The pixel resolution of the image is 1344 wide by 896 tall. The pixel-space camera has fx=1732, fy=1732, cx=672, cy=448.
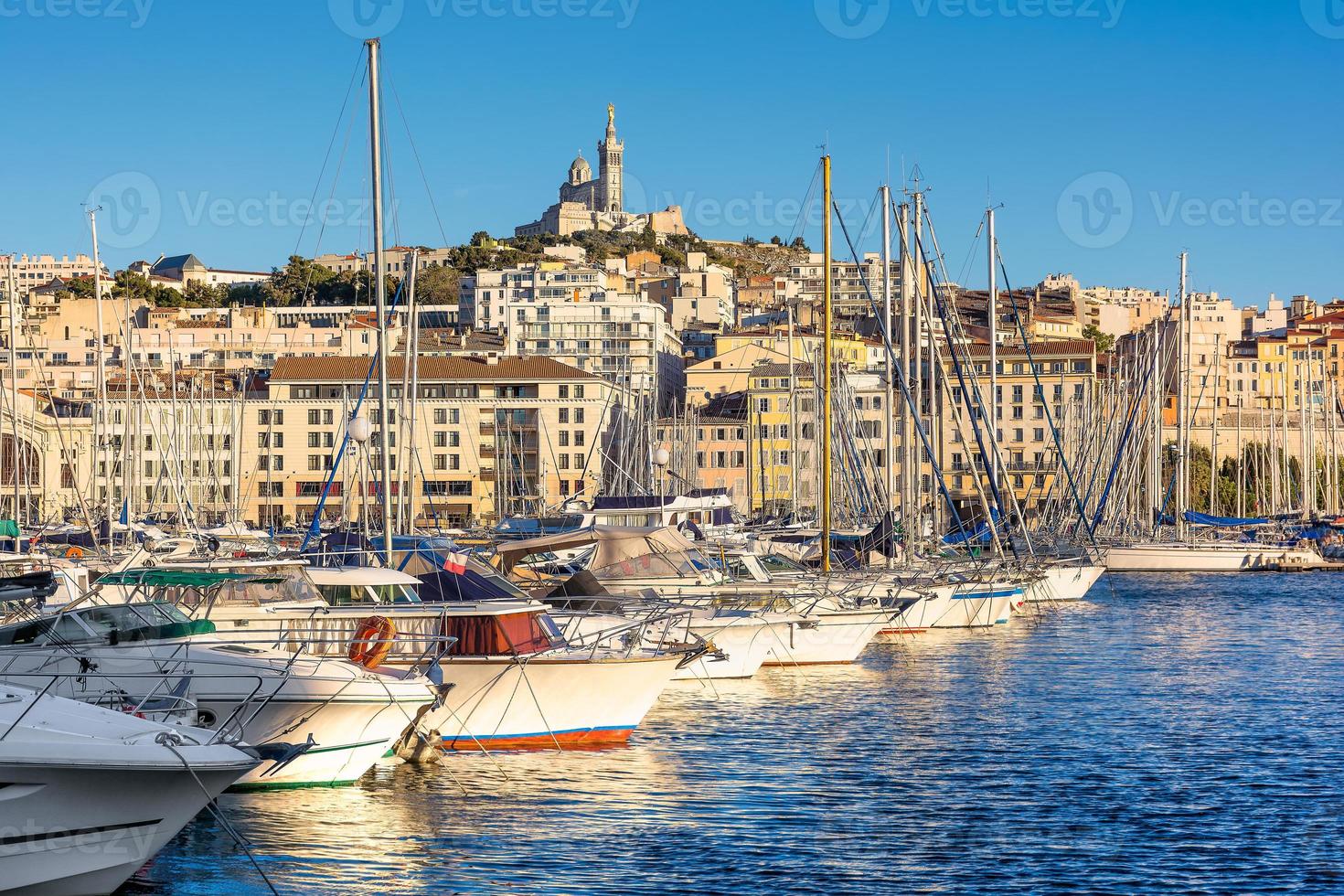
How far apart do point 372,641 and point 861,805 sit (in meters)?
6.89

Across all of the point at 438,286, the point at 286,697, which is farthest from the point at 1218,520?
the point at 438,286

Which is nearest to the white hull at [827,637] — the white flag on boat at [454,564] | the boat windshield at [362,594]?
the white flag on boat at [454,564]

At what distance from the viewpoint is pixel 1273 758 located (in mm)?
26234

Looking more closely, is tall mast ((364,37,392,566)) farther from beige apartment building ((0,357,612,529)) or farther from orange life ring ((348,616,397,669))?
beige apartment building ((0,357,612,529))

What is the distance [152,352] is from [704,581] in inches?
4341

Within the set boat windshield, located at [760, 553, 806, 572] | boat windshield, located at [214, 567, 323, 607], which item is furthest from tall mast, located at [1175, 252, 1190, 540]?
boat windshield, located at [214, 567, 323, 607]

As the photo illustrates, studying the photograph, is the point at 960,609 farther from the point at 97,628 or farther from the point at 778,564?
the point at 97,628

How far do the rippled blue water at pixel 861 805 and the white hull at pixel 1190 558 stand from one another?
4243 cm

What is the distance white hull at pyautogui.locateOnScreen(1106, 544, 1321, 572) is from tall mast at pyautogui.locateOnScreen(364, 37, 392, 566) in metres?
49.8

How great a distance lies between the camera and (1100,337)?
170 meters

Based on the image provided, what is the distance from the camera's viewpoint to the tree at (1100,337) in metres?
→ 164

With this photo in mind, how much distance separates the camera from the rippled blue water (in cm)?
1872

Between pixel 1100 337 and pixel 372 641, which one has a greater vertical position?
pixel 1100 337

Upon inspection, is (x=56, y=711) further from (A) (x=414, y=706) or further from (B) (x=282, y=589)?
(B) (x=282, y=589)
